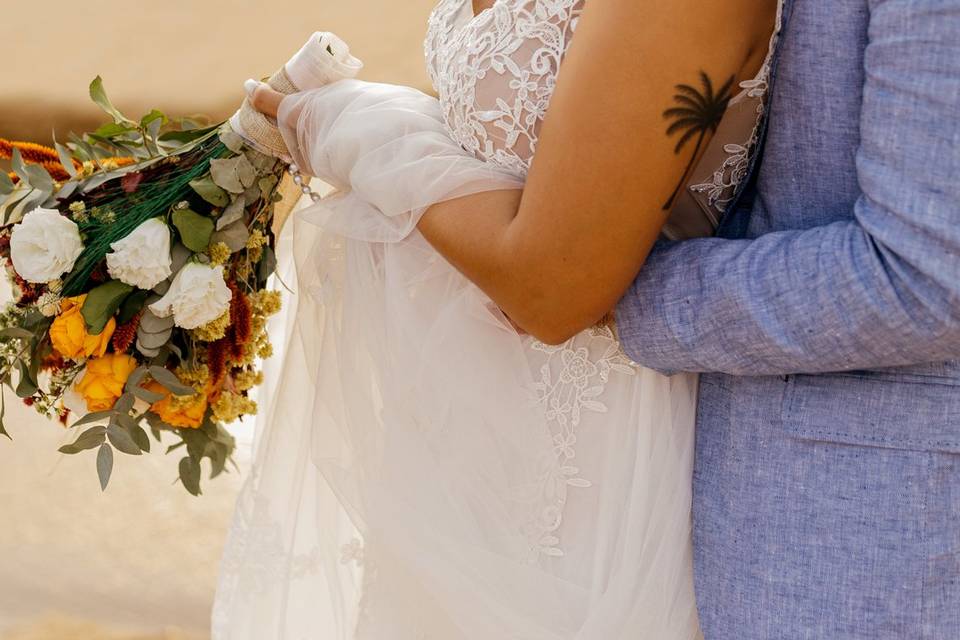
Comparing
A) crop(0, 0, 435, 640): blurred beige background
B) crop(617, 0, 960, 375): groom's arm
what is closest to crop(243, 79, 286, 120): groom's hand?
crop(617, 0, 960, 375): groom's arm

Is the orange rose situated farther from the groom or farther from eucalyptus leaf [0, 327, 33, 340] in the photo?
the groom

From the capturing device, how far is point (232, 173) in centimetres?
113

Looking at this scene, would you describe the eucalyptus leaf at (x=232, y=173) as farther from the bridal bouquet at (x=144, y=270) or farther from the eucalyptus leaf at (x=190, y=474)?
the eucalyptus leaf at (x=190, y=474)

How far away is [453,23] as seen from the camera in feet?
3.40

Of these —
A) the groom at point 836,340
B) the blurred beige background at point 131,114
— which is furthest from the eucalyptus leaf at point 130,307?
the blurred beige background at point 131,114

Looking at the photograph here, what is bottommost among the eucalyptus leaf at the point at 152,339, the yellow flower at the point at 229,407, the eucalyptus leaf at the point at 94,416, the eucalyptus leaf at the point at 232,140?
the yellow flower at the point at 229,407

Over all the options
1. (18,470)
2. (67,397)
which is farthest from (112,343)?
(18,470)

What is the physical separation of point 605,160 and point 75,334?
71cm

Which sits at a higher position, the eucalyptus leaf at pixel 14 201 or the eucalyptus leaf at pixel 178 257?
the eucalyptus leaf at pixel 14 201

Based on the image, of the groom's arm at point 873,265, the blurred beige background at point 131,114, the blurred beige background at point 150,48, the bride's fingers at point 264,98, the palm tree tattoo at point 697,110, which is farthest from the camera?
the blurred beige background at point 150,48

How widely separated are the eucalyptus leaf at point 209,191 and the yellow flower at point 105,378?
0.23 m

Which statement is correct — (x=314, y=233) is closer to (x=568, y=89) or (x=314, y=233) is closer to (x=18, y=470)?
(x=568, y=89)

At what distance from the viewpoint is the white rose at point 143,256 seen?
111cm

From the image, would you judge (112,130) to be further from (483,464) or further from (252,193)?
(483,464)
